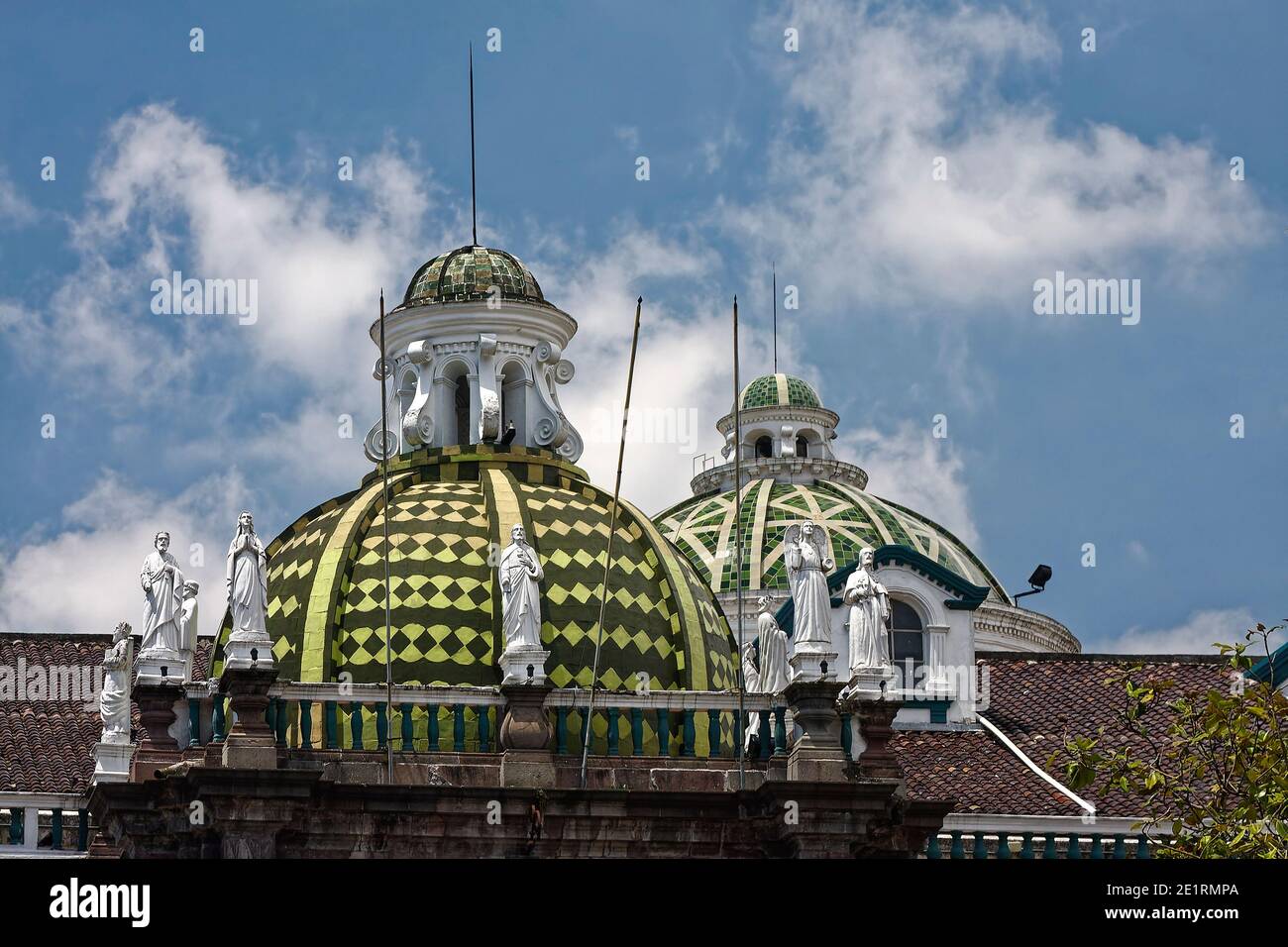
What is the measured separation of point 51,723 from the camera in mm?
49344

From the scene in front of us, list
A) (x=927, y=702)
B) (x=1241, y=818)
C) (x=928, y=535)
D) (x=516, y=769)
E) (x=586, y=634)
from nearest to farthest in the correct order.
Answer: (x=1241, y=818)
(x=516, y=769)
(x=586, y=634)
(x=927, y=702)
(x=928, y=535)

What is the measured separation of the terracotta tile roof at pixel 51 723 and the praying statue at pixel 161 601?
609 cm

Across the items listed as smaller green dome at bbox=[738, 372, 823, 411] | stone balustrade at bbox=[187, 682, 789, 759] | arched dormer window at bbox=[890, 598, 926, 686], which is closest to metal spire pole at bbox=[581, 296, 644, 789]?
stone balustrade at bbox=[187, 682, 789, 759]

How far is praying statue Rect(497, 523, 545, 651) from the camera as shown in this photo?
123 ft

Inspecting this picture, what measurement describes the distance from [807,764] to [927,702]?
15718 mm

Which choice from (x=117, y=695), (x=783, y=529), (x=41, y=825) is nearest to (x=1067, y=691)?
(x=783, y=529)

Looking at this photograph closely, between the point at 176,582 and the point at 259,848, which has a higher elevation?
the point at 176,582

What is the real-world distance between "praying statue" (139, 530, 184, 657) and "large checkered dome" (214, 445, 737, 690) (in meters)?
2.67

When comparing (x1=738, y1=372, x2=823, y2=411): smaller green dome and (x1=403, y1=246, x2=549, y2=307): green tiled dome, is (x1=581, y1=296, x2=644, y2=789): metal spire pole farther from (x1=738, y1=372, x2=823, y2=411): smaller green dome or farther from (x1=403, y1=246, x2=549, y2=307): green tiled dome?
(x1=738, y1=372, x2=823, y2=411): smaller green dome

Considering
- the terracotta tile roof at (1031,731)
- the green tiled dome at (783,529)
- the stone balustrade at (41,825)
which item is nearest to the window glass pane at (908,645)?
the terracotta tile roof at (1031,731)

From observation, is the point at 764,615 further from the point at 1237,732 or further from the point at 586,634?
the point at 1237,732
